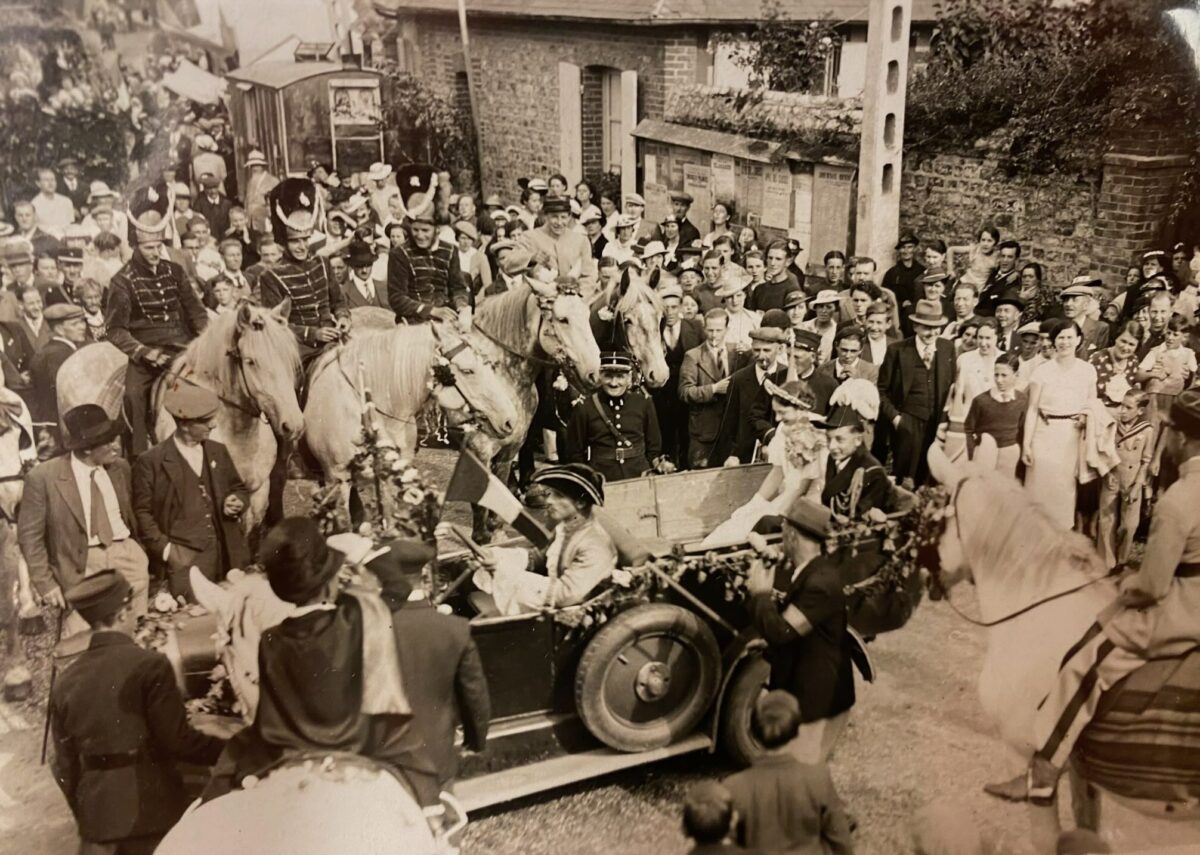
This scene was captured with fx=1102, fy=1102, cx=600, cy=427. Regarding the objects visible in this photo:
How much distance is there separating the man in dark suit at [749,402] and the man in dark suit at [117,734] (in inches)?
83.3

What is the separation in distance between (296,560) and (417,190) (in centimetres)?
133

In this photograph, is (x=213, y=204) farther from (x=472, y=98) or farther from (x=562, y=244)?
(x=562, y=244)

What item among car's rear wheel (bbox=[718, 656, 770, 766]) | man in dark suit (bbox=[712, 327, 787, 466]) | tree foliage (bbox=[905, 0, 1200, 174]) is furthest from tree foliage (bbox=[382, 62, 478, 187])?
car's rear wheel (bbox=[718, 656, 770, 766])

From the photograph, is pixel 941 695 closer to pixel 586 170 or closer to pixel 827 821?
pixel 827 821

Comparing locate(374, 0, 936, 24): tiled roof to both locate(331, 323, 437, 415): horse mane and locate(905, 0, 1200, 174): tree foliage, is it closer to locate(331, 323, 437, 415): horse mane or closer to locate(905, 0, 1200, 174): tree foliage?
locate(905, 0, 1200, 174): tree foliage

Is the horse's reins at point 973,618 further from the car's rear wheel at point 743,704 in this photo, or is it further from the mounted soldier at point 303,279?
the mounted soldier at point 303,279

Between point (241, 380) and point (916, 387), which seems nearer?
point (241, 380)

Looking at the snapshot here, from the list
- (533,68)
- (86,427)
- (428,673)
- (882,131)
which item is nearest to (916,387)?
(882,131)

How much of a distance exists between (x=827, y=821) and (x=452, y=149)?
2739 millimetres

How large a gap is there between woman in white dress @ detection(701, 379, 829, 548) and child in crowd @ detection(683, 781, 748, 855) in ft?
3.15

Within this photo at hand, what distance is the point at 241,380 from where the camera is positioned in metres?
3.72

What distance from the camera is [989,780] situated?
4555 mm

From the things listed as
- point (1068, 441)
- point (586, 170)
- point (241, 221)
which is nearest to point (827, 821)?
point (1068, 441)

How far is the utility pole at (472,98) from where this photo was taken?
3.85 metres
